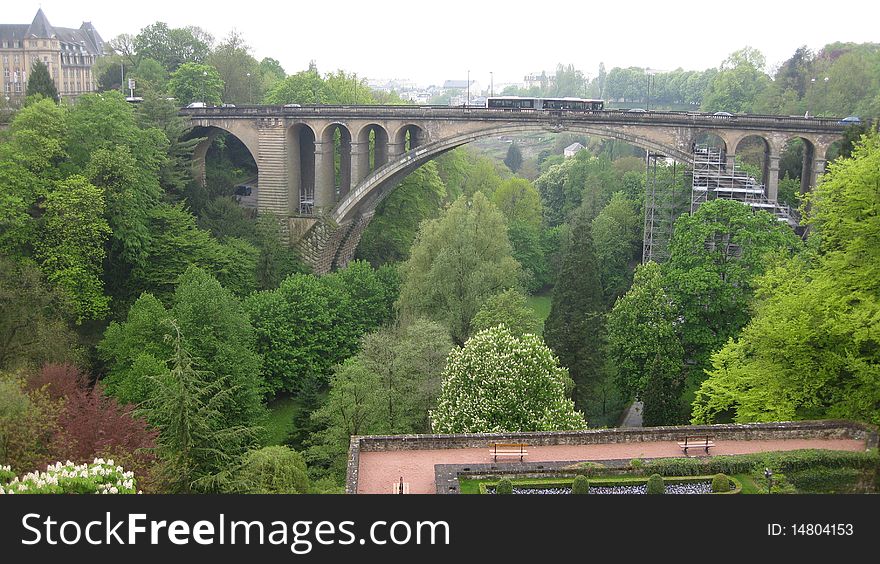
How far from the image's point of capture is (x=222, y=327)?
36312mm

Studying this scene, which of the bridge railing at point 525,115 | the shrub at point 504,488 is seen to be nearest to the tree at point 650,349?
the bridge railing at point 525,115

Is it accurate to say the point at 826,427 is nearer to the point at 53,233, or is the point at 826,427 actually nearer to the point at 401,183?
the point at 53,233

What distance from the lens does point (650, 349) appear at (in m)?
35.2

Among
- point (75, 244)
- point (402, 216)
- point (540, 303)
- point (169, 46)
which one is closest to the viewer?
point (75, 244)

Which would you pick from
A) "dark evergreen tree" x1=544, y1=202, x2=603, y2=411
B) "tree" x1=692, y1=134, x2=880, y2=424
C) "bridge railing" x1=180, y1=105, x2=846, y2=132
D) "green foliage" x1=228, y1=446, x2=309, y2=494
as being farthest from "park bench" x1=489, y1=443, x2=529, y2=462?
"bridge railing" x1=180, y1=105, x2=846, y2=132

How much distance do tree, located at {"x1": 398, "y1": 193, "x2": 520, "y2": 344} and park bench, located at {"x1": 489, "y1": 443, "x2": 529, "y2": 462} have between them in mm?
17537

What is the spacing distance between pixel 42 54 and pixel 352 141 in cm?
4580

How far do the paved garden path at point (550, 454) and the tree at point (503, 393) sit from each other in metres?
3.70

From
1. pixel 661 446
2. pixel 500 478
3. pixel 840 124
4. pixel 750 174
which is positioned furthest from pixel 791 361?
pixel 750 174

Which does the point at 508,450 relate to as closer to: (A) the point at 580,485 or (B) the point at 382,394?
(A) the point at 580,485

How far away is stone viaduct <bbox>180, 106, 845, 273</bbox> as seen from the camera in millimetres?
50000

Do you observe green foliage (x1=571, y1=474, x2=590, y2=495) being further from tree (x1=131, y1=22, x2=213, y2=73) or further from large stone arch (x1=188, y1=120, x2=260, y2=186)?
tree (x1=131, y1=22, x2=213, y2=73)

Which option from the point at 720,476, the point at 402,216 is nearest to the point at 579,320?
the point at 720,476

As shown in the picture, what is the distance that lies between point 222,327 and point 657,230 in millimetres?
25023
